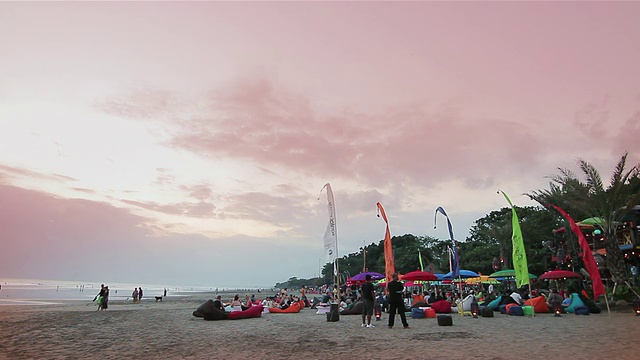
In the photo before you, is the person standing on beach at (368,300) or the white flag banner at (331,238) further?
the white flag banner at (331,238)

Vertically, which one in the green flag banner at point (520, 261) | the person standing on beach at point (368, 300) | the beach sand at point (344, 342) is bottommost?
the beach sand at point (344, 342)

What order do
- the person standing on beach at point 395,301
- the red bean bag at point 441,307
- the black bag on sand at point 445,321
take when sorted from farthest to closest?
1. the red bean bag at point 441,307
2. the black bag on sand at point 445,321
3. the person standing on beach at point 395,301

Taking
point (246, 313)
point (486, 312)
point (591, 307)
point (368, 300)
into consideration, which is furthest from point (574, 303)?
point (246, 313)

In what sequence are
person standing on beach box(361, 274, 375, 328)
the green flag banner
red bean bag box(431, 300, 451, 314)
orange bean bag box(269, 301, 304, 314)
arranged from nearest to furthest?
person standing on beach box(361, 274, 375, 328)
the green flag banner
red bean bag box(431, 300, 451, 314)
orange bean bag box(269, 301, 304, 314)

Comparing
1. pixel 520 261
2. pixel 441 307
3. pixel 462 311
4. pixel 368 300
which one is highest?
pixel 520 261

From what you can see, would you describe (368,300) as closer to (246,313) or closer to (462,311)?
(462,311)

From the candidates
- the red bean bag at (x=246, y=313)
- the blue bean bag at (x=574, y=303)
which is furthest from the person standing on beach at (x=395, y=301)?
the blue bean bag at (x=574, y=303)

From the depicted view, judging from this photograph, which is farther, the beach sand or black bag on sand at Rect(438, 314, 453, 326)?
black bag on sand at Rect(438, 314, 453, 326)

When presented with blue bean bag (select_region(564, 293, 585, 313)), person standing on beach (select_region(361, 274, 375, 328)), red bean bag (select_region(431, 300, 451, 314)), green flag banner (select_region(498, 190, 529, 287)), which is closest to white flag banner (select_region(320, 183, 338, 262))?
person standing on beach (select_region(361, 274, 375, 328))

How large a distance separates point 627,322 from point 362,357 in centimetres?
1039

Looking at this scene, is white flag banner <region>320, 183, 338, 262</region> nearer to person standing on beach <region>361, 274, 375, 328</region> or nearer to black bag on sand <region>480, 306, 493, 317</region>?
person standing on beach <region>361, 274, 375, 328</region>

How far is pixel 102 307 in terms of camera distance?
25859 millimetres

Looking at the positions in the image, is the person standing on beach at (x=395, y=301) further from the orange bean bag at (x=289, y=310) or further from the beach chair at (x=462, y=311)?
the orange bean bag at (x=289, y=310)

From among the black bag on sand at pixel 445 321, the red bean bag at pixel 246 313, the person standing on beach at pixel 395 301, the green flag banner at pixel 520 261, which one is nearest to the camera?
the person standing on beach at pixel 395 301
